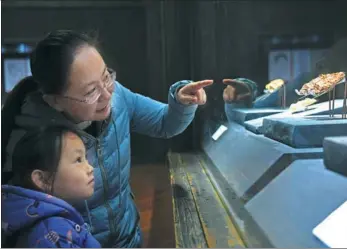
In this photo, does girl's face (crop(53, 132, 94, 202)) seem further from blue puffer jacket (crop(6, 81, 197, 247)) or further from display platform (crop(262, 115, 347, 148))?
display platform (crop(262, 115, 347, 148))

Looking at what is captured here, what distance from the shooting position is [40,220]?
2.56 feet

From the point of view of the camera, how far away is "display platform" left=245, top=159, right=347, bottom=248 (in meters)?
0.87

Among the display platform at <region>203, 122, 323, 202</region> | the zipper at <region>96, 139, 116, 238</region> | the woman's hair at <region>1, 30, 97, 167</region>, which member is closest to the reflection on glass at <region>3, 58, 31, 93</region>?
the woman's hair at <region>1, 30, 97, 167</region>

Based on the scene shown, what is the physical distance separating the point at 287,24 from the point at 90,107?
543 millimetres

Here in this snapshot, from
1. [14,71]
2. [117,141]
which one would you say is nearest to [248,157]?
[117,141]

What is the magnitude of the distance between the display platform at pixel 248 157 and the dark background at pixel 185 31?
0.08 m

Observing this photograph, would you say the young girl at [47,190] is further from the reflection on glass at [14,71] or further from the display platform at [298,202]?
the display platform at [298,202]

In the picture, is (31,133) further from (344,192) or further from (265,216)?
(344,192)

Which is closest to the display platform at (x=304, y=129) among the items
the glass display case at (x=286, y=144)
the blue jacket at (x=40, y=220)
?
the glass display case at (x=286, y=144)

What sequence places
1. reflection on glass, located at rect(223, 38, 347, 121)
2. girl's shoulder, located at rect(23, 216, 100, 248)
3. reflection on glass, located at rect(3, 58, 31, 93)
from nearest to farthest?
girl's shoulder, located at rect(23, 216, 100, 248) < reflection on glass, located at rect(3, 58, 31, 93) < reflection on glass, located at rect(223, 38, 347, 121)

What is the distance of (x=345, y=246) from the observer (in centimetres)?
83

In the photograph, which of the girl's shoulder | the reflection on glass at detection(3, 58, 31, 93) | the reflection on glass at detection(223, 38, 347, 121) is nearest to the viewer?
the girl's shoulder

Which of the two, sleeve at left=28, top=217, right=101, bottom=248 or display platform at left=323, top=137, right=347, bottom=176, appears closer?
sleeve at left=28, top=217, right=101, bottom=248

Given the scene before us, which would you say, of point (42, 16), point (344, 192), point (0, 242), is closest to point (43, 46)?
point (42, 16)
